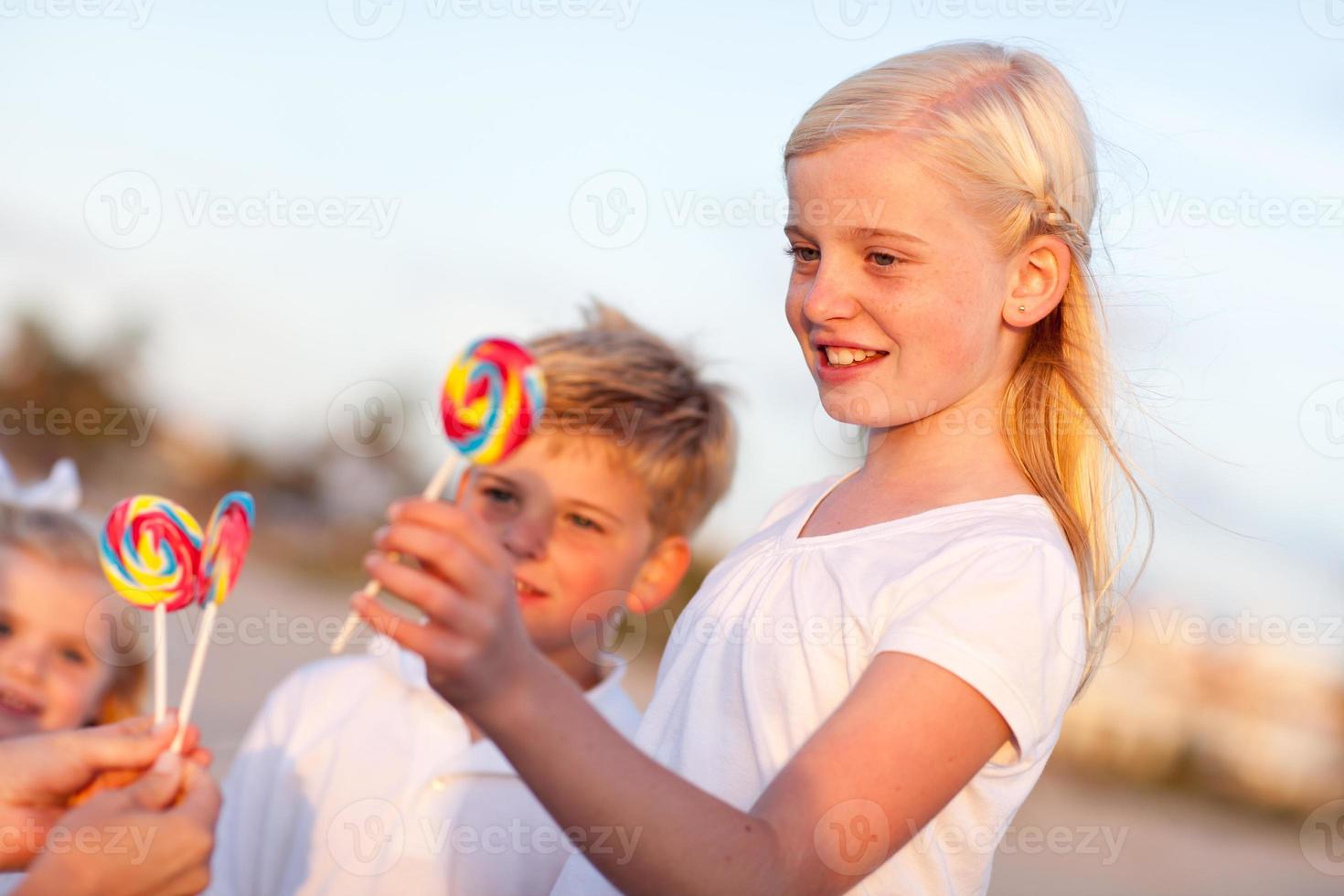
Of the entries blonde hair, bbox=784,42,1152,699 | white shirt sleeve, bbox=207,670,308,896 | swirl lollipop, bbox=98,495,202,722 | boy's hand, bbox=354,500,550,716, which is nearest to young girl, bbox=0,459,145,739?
white shirt sleeve, bbox=207,670,308,896

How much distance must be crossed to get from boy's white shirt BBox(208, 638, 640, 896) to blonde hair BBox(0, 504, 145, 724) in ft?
0.97

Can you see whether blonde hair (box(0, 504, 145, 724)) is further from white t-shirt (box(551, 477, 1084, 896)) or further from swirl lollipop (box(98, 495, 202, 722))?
white t-shirt (box(551, 477, 1084, 896))

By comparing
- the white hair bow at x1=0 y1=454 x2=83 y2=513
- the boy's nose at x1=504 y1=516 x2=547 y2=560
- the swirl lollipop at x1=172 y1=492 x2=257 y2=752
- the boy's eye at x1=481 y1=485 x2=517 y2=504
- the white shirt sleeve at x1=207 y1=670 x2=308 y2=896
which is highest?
the swirl lollipop at x1=172 y1=492 x2=257 y2=752

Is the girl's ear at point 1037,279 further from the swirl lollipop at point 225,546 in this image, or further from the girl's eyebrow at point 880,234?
the swirl lollipop at point 225,546

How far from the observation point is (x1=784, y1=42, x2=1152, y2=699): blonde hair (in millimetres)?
1828

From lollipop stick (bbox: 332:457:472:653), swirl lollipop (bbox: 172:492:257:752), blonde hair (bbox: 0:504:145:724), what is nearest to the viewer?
lollipop stick (bbox: 332:457:472:653)

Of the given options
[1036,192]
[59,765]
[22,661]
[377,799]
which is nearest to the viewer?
[59,765]

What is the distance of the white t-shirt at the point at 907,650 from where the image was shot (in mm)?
1566

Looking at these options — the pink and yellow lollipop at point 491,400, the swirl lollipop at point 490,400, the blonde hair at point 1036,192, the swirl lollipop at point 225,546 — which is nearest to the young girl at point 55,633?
the swirl lollipop at point 225,546

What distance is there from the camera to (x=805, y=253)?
1.96 meters

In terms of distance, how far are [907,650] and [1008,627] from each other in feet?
0.44

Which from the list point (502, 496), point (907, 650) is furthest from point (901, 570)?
point (502, 496)

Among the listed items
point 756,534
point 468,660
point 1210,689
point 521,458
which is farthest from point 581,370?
point 1210,689

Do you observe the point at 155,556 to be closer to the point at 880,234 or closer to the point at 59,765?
the point at 59,765
